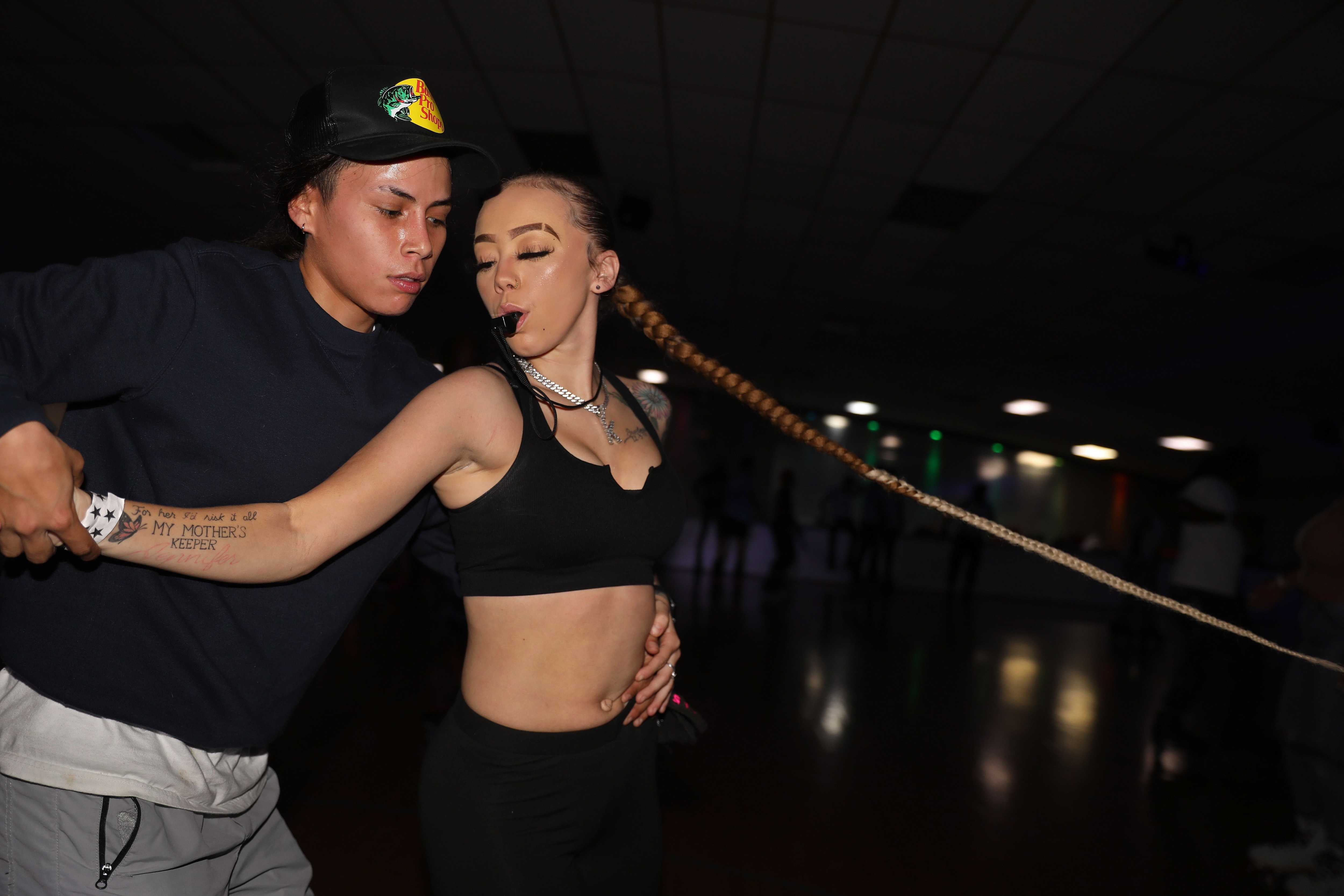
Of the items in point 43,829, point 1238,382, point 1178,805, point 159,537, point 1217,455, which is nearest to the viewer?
point 159,537

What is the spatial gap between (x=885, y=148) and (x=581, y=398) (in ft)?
12.5

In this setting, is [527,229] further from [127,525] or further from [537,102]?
[537,102]

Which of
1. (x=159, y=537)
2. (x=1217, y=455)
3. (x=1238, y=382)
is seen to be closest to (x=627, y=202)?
(x=1217, y=455)

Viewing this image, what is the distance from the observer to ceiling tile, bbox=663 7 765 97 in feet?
11.1

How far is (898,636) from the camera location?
22.3 feet

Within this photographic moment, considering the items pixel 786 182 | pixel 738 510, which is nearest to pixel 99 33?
pixel 786 182

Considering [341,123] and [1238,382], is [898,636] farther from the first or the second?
[341,123]

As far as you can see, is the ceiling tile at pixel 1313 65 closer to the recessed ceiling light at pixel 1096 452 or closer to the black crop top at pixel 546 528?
the black crop top at pixel 546 528

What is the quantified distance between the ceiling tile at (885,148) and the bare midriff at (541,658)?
3800 millimetres

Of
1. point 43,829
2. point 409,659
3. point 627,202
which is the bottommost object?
point 409,659

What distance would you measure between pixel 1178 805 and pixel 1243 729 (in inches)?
64.7

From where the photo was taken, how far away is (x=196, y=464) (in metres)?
0.89

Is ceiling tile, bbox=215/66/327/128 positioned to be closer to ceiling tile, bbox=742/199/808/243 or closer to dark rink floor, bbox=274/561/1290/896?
ceiling tile, bbox=742/199/808/243

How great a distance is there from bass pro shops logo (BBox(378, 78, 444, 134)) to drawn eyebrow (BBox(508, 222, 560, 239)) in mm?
166
